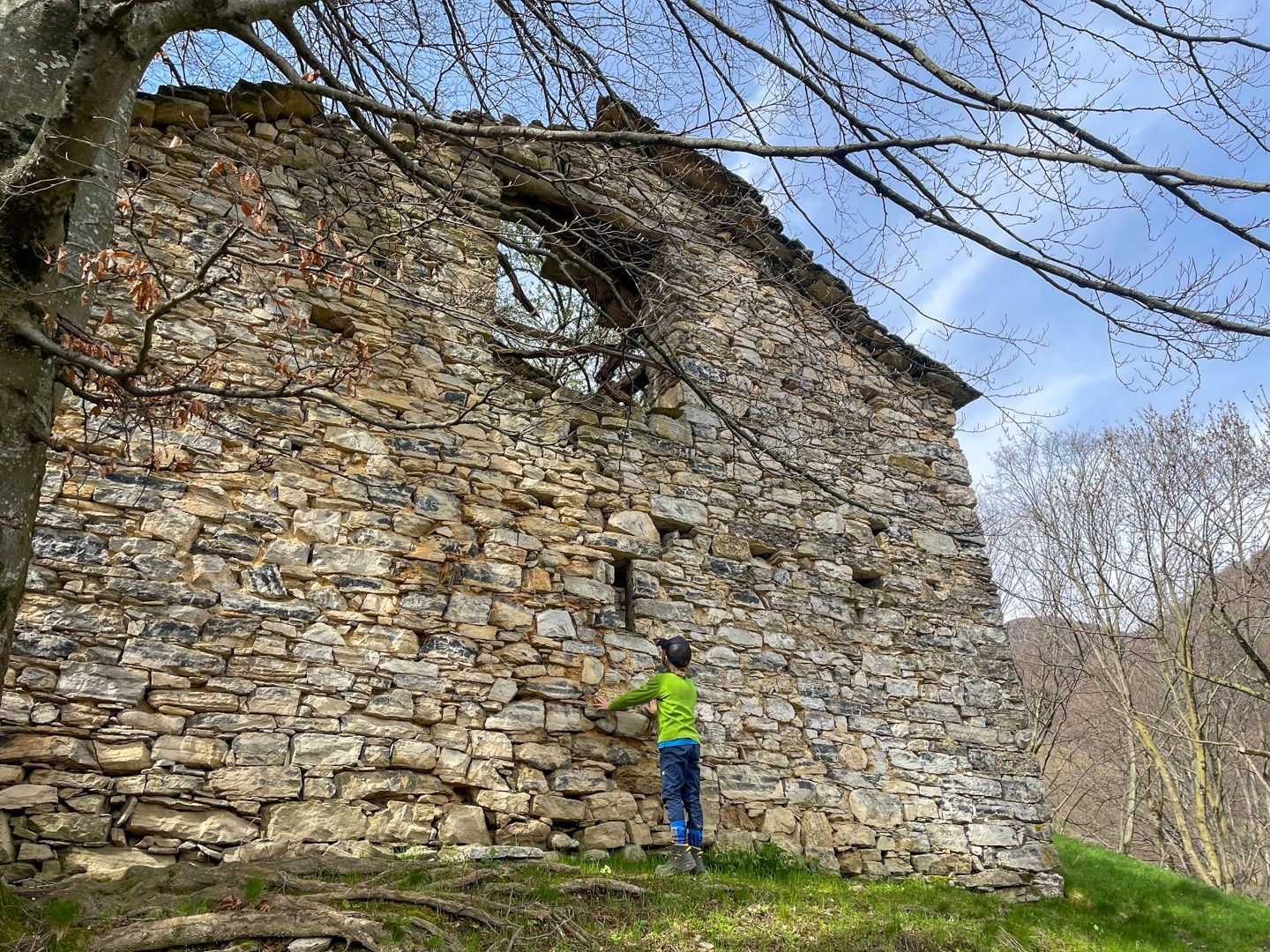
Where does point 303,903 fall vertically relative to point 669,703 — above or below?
below

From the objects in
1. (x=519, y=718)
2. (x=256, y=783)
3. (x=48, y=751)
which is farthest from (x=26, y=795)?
(x=519, y=718)

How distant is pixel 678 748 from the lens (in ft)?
14.8

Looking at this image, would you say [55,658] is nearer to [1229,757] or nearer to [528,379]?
[528,379]

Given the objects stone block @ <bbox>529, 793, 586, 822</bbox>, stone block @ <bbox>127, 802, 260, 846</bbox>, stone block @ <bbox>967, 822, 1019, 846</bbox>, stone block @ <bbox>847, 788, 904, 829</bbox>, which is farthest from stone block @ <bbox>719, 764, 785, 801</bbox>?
stone block @ <bbox>127, 802, 260, 846</bbox>

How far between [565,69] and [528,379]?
6.76ft

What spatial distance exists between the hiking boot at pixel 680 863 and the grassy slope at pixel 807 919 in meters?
0.10

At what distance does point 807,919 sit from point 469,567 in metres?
2.57

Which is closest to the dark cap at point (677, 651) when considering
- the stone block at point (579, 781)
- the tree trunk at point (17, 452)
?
the stone block at point (579, 781)

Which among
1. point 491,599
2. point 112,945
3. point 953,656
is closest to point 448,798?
point 491,599

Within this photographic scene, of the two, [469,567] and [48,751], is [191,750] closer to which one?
[48,751]

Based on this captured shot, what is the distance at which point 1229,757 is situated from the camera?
51.9 feet

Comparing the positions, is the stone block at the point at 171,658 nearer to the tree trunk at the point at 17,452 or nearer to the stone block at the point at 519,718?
the stone block at the point at 519,718

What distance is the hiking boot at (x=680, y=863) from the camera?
13.8 ft

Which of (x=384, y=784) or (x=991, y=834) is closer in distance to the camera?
(x=384, y=784)
